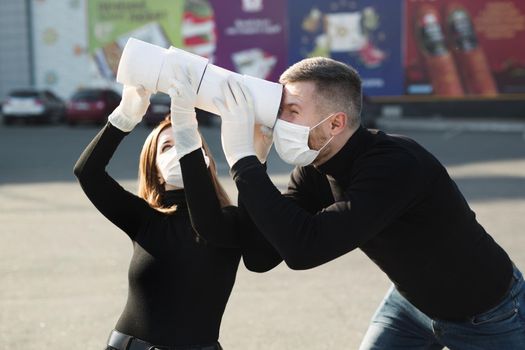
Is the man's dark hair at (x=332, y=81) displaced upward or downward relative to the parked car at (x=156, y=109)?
upward

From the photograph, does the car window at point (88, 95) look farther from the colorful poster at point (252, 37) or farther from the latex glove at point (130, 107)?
the latex glove at point (130, 107)

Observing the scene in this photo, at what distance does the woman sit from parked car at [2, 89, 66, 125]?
80.4 ft

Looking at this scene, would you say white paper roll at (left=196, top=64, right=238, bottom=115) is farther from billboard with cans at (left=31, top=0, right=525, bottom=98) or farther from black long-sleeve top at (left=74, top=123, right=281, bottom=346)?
billboard with cans at (left=31, top=0, right=525, bottom=98)

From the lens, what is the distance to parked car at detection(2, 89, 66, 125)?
84.7 ft

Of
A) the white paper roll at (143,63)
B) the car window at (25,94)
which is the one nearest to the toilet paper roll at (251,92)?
the white paper roll at (143,63)

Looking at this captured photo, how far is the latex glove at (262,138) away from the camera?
2211 mm

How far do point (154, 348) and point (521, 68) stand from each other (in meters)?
25.3

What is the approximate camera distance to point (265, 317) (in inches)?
188

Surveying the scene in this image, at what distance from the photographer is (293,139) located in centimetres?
213

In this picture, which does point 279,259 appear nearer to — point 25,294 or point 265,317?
point 265,317

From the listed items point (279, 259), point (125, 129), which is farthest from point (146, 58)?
point (279, 259)

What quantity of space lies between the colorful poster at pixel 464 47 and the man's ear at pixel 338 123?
82.1 feet

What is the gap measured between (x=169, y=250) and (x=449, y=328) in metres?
0.99

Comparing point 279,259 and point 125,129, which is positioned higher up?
point 125,129
